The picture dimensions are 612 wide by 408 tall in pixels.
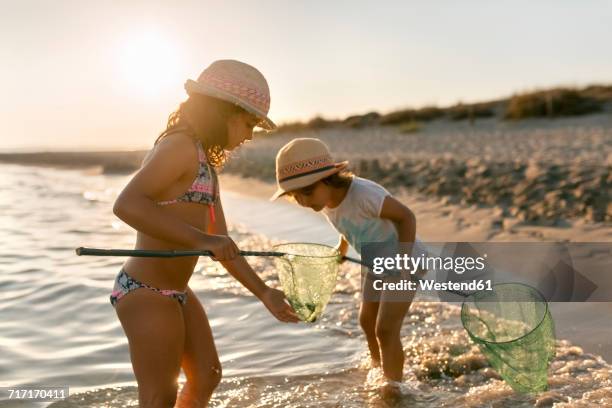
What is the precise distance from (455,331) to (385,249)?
4.48 ft

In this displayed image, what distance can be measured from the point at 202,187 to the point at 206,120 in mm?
265

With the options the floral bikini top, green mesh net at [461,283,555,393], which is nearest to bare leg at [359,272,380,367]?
green mesh net at [461,283,555,393]

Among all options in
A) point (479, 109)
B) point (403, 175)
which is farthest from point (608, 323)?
point (479, 109)

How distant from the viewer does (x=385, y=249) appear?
13.3ft

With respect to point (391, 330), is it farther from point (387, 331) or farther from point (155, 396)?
point (155, 396)

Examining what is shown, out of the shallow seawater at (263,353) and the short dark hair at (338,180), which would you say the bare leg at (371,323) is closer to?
the shallow seawater at (263,353)

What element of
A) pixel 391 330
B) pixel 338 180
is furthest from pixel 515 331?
pixel 338 180

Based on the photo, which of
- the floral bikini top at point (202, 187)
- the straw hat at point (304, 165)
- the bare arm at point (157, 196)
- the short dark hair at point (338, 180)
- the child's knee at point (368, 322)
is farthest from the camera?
the child's knee at point (368, 322)

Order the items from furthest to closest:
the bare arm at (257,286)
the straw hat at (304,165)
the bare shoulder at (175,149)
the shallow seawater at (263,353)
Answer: the shallow seawater at (263,353) < the straw hat at (304,165) < the bare arm at (257,286) < the bare shoulder at (175,149)

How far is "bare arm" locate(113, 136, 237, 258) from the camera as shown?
2689 mm

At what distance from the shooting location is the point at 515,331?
405cm

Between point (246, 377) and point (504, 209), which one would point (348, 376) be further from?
point (504, 209)

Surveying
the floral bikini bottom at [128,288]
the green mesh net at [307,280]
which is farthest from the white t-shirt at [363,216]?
the floral bikini bottom at [128,288]

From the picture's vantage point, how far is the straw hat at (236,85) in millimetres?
2895
